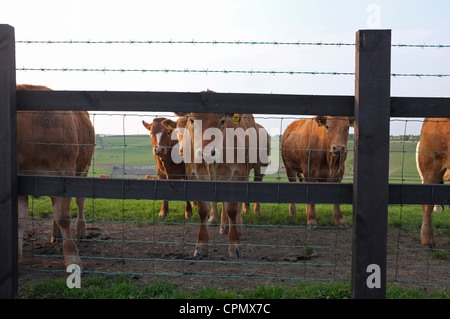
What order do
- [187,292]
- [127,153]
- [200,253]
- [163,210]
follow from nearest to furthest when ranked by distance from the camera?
[187,292], [200,253], [127,153], [163,210]

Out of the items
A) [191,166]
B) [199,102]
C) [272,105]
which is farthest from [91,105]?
[191,166]

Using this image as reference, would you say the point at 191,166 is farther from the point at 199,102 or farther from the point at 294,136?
the point at 294,136

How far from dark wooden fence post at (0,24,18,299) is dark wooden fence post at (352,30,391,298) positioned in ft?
9.45

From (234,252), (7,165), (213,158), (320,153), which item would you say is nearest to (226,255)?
(234,252)

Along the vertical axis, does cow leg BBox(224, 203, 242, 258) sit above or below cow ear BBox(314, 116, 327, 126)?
below

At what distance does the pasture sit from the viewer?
472 centimetres

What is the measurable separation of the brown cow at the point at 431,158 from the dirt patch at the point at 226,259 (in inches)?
13.2

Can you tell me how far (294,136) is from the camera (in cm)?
1054

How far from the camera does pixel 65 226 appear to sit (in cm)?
536

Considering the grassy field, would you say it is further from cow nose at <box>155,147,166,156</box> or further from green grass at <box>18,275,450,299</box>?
green grass at <box>18,275,450,299</box>

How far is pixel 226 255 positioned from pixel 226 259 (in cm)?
24

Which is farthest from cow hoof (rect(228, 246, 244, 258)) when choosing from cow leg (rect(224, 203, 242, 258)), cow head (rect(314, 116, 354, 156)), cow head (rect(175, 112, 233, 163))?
cow head (rect(314, 116, 354, 156))

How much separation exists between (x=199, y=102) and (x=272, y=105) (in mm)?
602

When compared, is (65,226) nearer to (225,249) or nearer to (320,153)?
(225,249)
